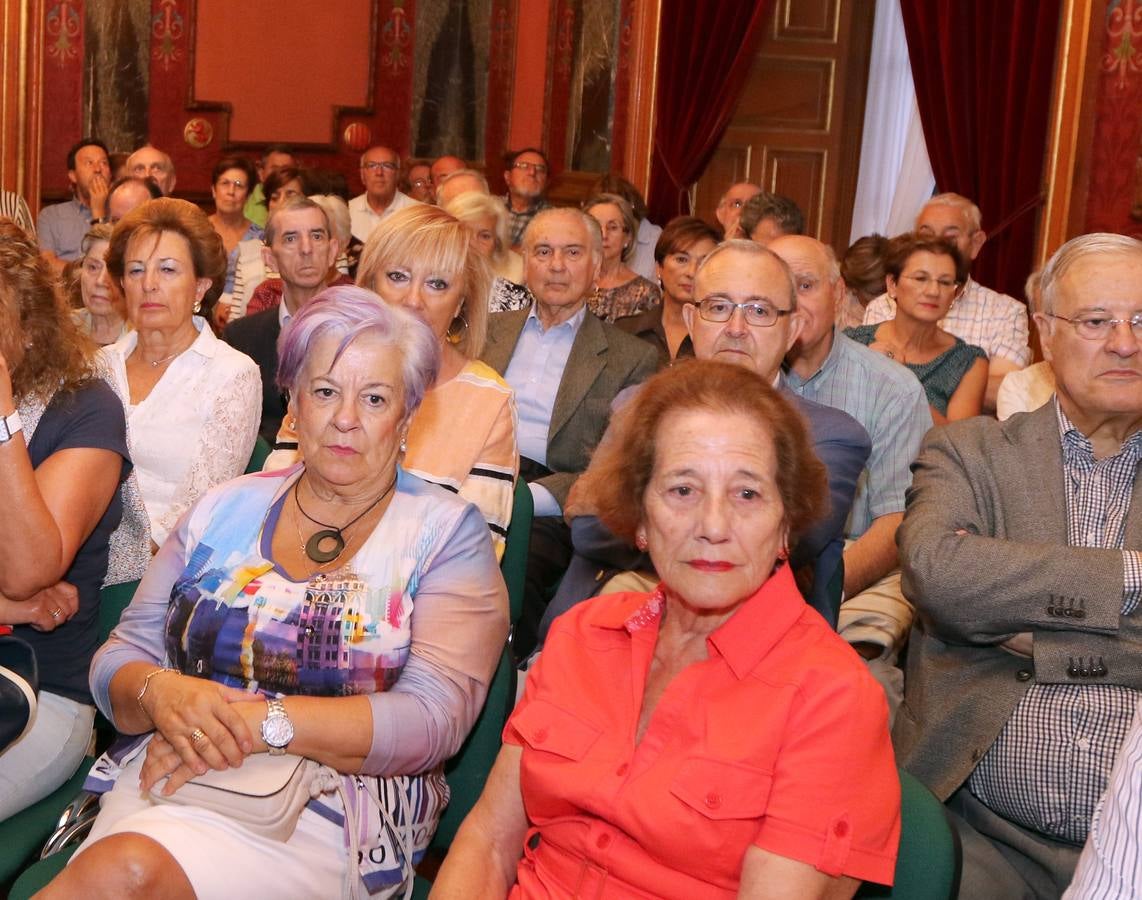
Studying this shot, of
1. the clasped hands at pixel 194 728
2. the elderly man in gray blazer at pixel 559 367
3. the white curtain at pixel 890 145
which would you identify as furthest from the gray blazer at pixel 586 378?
the white curtain at pixel 890 145

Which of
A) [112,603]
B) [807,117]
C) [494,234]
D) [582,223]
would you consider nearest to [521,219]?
[807,117]

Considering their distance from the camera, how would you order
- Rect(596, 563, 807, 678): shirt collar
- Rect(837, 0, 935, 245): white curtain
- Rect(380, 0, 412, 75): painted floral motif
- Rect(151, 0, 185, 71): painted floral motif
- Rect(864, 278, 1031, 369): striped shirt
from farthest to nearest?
Rect(380, 0, 412, 75): painted floral motif
Rect(151, 0, 185, 71): painted floral motif
Rect(837, 0, 935, 245): white curtain
Rect(864, 278, 1031, 369): striped shirt
Rect(596, 563, 807, 678): shirt collar

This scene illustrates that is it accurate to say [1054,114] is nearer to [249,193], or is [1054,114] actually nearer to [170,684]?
[249,193]

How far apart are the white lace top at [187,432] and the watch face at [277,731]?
133 centimetres

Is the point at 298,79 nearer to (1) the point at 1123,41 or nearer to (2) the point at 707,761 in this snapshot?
(1) the point at 1123,41

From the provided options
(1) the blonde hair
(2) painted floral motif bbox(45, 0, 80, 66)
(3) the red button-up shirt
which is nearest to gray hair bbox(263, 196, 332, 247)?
(1) the blonde hair

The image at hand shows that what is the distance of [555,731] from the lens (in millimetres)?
1895

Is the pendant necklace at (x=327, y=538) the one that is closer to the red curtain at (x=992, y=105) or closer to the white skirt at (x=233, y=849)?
the white skirt at (x=233, y=849)

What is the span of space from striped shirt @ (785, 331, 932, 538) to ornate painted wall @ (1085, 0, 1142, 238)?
2713 mm

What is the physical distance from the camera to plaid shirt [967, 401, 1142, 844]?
222 centimetres

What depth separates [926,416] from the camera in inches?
144

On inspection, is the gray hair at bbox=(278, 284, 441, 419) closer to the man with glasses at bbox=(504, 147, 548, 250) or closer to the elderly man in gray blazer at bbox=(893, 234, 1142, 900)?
the elderly man in gray blazer at bbox=(893, 234, 1142, 900)

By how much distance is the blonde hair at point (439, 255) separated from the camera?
3.37 meters

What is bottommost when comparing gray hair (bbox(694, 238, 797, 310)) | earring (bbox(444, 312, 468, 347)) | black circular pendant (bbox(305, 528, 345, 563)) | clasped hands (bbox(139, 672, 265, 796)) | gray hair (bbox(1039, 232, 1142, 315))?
clasped hands (bbox(139, 672, 265, 796))
